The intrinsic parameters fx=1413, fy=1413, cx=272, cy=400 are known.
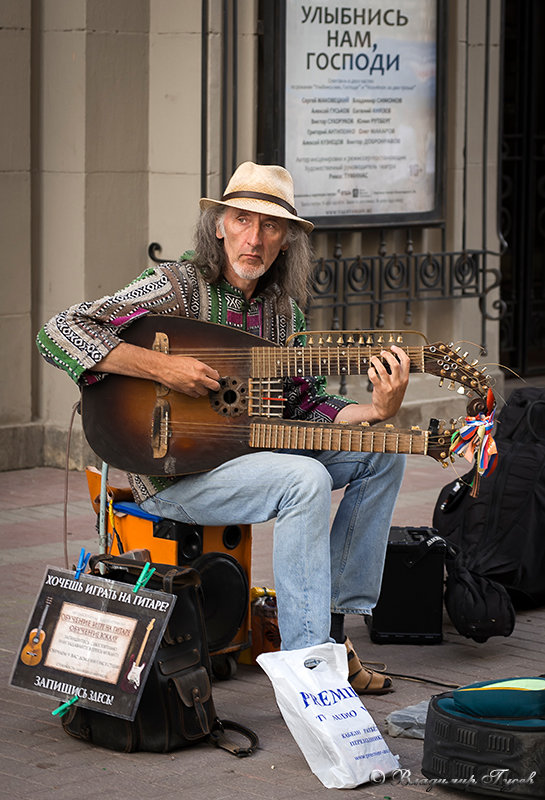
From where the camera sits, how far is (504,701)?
351cm

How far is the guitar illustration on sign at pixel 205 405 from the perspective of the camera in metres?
4.10

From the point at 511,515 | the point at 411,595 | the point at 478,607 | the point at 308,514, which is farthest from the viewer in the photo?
the point at 511,515

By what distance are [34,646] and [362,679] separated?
3.35ft

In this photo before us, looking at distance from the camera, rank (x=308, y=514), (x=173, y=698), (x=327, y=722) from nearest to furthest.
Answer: (x=327, y=722), (x=173, y=698), (x=308, y=514)

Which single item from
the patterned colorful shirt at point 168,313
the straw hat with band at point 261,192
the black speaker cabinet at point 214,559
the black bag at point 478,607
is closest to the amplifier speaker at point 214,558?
the black speaker cabinet at point 214,559

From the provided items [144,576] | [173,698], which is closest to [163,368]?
[144,576]

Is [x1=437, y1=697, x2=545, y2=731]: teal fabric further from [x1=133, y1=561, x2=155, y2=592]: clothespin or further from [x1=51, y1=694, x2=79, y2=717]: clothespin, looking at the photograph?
[x1=51, y1=694, x2=79, y2=717]: clothespin

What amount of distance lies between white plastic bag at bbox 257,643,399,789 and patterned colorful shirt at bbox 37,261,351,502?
792 millimetres

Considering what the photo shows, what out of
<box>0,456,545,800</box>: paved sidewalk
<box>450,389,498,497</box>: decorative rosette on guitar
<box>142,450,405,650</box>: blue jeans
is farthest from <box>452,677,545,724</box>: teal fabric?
<box>450,389,498,497</box>: decorative rosette on guitar

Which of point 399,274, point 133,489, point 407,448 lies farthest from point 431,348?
point 399,274

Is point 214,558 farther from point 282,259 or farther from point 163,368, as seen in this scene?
point 282,259

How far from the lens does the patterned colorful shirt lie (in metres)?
4.20

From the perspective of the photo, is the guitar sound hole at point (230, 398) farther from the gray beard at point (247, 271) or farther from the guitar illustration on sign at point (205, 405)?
the gray beard at point (247, 271)

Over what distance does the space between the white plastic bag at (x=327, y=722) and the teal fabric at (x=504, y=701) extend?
0.84ft
